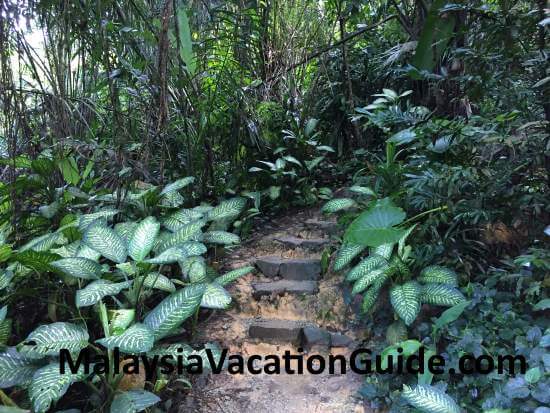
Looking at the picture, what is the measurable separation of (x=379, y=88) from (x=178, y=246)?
2.95 m

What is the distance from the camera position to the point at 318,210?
3.58 m

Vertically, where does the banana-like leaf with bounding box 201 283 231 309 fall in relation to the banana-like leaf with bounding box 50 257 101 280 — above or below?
below

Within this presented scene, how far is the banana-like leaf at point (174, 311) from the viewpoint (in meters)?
1.74

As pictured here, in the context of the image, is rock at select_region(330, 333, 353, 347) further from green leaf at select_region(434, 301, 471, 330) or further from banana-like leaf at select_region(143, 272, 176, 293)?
banana-like leaf at select_region(143, 272, 176, 293)

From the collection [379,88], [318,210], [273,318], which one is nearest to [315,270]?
[273,318]

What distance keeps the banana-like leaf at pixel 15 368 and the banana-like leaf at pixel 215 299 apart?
0.68 metres

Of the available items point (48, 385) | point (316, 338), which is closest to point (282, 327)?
point (316, 338)

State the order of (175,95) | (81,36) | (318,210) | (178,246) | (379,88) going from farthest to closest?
(379,88) < (318,210) < (175,95) < (81,36) < (178,246)

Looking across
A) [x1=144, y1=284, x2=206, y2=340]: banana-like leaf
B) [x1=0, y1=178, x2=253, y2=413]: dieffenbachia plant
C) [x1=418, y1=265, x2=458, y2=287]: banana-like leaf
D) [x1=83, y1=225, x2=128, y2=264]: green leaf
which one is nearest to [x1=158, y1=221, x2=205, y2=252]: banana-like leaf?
[x1=0, y1=178, x2=253, y2=413]: dieffenbachia plant

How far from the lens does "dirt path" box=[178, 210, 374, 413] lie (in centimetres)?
190

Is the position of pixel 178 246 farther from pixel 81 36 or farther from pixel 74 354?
pixel 81 36

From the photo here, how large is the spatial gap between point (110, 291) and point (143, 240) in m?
0.35

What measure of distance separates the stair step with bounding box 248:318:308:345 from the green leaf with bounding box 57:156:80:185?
1497 millimetres

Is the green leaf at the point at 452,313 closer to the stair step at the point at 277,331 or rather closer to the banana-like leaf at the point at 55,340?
the stair step at the point at 277,331
